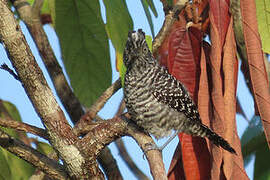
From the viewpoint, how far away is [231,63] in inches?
114

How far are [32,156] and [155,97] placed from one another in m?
1.58

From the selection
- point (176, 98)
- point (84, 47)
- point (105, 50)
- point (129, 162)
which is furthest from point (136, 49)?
point (129, 162)

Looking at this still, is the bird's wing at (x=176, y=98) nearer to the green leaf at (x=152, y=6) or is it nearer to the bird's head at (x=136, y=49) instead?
the bird's head at (x=136, y=49)

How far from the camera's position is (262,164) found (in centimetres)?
397

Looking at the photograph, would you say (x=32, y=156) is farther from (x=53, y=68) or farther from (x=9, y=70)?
(x=53, y=68)

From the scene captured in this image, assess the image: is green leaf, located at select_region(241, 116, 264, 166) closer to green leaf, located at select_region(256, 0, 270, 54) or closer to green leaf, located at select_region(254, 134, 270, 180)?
green leaf, located at select_region(254, 134, 270, 180)

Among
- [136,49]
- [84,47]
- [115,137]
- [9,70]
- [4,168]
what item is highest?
[9,70]

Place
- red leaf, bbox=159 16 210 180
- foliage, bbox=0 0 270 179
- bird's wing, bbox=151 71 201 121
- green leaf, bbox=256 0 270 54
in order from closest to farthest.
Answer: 1. red leaf, bbox=159 16 210 180
2. foliage, bbox=0 0 270 179
3. green leaf, bbox=256 0 270 54
4. bird's wing, bbox=151 71 201 121

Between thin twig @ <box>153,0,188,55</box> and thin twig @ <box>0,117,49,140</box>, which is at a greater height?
thin twig @ <box>153,0,188,55</box>

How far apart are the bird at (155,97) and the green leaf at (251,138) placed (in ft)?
1.45

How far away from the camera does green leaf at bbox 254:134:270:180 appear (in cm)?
381

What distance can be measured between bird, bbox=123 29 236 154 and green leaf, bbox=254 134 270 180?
535 mm

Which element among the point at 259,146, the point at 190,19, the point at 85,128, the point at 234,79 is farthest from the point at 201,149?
the point at 259,146

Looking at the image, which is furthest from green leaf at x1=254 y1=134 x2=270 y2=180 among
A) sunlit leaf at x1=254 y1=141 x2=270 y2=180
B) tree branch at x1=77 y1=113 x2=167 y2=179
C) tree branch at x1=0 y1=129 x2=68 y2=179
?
tree branch at x1=0 y1=129 x2=68 y2=179
